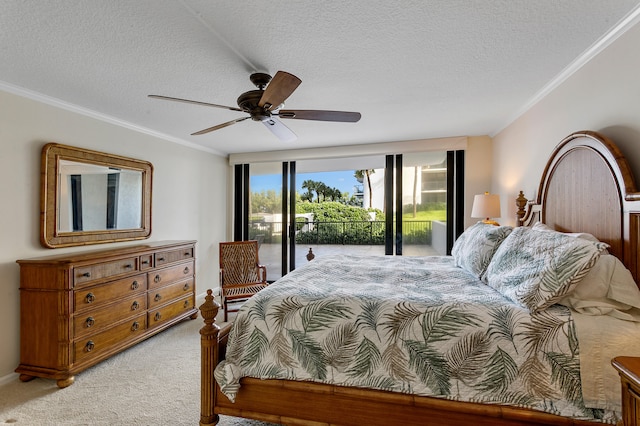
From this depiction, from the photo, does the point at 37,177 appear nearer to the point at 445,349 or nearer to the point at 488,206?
the point at 445,349

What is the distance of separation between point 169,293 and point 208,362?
2013 mm

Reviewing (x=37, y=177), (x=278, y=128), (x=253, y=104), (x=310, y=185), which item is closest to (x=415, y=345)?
(x=253, y=104)

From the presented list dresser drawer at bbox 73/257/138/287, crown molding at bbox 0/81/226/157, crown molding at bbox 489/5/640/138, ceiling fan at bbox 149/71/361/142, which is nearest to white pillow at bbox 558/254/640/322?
crown molding at bbox 489/5/640/138

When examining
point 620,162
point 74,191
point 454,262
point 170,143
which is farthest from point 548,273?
point 170,143

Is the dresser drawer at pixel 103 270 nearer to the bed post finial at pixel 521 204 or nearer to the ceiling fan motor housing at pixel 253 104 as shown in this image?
the ceiling fan motor housing at pixel 253 104

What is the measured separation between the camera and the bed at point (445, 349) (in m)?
1.35

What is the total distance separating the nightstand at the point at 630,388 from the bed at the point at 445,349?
0.79ft

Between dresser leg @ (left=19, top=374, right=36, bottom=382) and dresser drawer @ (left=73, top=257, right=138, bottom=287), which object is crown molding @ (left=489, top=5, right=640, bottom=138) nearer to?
dresser drawer @ (left=73, top=257, right=138, bottom=287)

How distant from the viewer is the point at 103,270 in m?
2.58

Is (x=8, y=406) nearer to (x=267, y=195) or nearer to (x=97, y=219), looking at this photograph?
(x=97, y=219)

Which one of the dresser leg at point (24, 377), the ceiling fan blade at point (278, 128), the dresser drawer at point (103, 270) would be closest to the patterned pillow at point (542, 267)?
the ceiling fan blade at point (278, 128)

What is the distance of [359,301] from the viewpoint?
5.31ft

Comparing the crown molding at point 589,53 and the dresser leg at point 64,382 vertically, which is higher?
the crown molding at point 589,53

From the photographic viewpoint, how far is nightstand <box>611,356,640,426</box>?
3.29 ft
